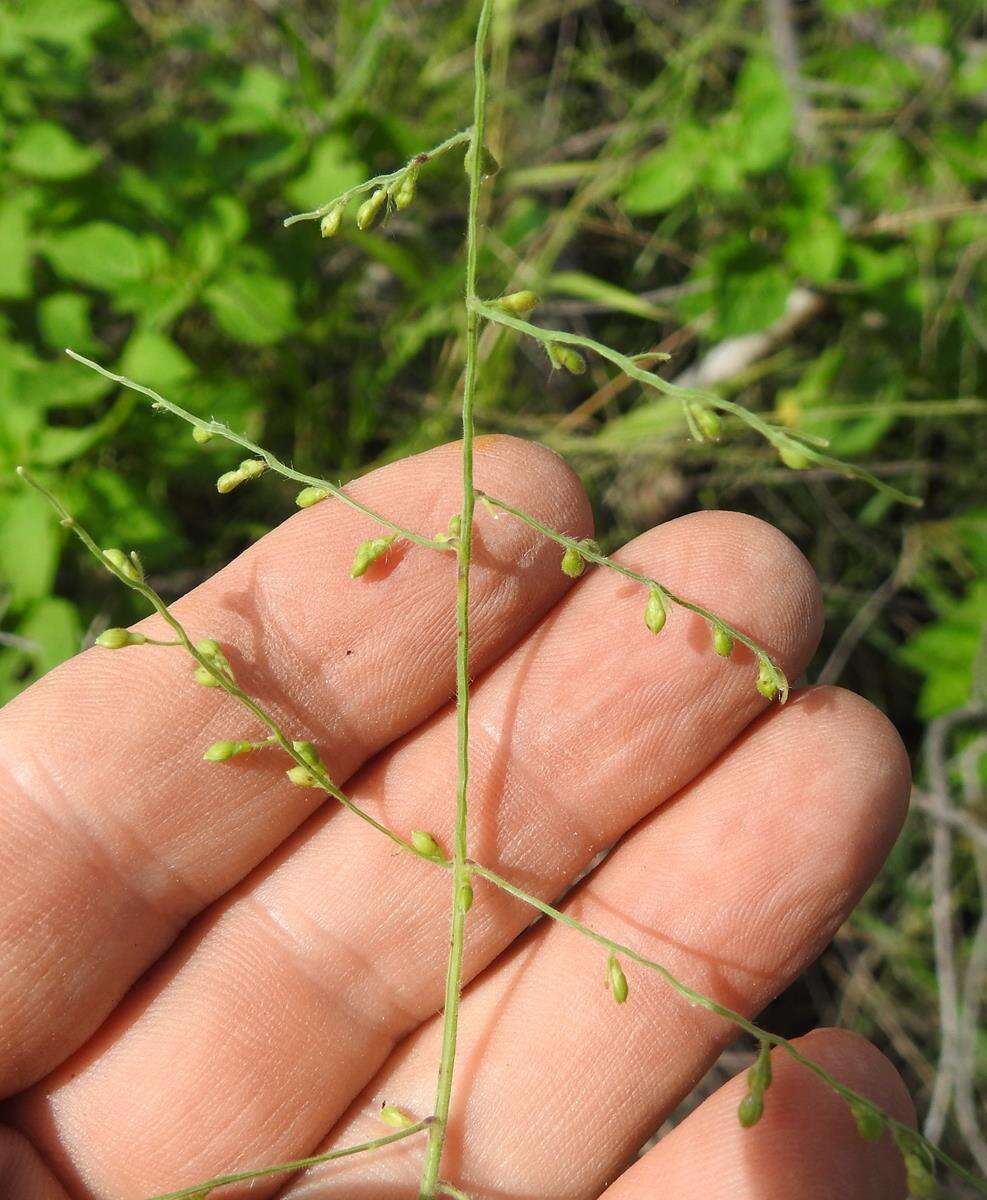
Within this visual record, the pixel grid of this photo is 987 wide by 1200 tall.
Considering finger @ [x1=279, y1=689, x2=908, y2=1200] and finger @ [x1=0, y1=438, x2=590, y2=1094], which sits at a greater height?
finger @ [x1=0, y1=438, x2=590, y2=1094]

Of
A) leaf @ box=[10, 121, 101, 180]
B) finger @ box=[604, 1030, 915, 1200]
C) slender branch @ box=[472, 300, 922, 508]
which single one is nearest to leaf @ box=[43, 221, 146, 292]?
leaf @ box=[10, 121, 101, 180]

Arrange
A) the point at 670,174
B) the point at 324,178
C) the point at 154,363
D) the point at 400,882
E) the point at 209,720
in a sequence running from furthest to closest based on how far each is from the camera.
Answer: the point at 670,174 → the point at 324,178 → the point at 154,363 → the point at 400,882 → the point at 209,720

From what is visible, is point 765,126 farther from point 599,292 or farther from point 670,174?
point 599,292

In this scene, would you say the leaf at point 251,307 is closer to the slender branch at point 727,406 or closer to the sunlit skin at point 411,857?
the sunlit skin at point 411,857

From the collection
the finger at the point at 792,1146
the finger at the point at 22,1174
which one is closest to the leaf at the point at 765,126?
the finger at the point at 792,1146

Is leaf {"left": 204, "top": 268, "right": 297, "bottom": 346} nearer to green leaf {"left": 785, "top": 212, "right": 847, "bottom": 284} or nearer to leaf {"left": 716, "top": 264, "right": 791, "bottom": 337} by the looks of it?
leaf {"left": 716, "top": 264, "right": 791, "bottom": 337}

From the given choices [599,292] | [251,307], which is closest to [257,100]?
[251,307]

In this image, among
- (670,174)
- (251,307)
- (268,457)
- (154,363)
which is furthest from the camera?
(670,174)
